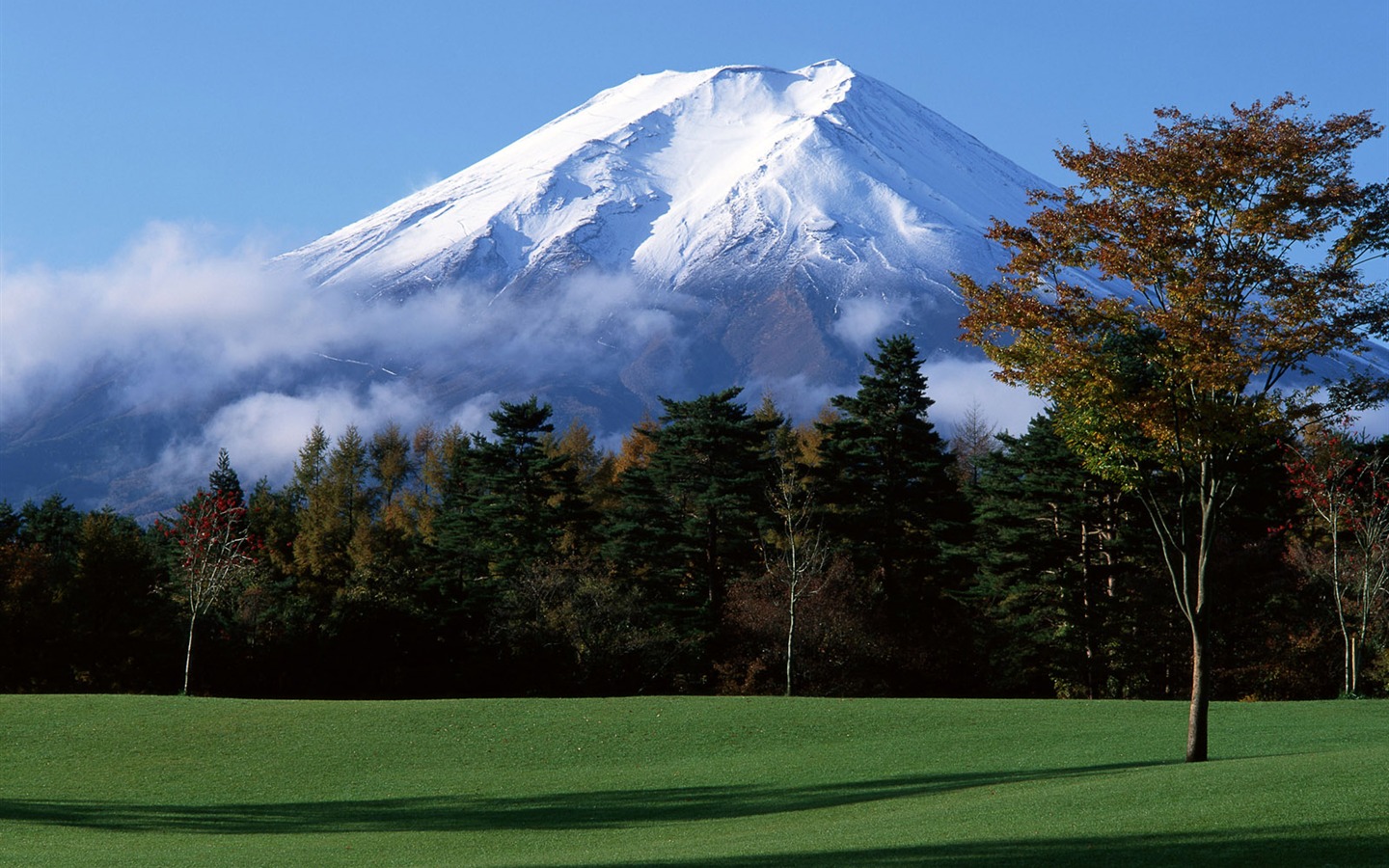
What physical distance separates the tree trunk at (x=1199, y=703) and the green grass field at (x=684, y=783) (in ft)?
2.08

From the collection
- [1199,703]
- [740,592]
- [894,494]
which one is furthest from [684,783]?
[894,494]

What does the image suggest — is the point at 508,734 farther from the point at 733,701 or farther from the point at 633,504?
the point at 633,504

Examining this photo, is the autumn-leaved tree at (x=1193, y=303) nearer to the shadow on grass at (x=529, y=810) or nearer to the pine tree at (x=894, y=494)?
the shadow on grass at (x=529, y=810)

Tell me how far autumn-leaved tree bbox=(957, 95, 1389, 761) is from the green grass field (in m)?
4.08

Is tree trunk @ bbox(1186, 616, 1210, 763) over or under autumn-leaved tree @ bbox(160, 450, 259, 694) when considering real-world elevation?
under

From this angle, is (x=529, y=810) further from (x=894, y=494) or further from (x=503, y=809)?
(x=894, y=494)

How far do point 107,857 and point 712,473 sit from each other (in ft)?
120

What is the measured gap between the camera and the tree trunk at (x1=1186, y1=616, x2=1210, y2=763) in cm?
1725

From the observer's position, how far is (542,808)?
18500 mm

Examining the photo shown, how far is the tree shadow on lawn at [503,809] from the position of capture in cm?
1727

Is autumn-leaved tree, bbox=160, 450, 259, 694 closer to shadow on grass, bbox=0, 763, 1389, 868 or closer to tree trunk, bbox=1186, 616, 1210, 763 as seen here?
shadow on grass, bbox=0, 763, 1389, 868

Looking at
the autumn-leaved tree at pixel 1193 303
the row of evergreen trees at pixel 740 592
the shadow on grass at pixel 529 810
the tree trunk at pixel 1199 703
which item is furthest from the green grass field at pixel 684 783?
the row of evergreen trees at pixel 740 592

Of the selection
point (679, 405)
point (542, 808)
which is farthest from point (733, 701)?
point (679, 405)

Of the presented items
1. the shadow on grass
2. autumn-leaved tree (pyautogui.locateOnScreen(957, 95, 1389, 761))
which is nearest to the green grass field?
the shadow on grass
